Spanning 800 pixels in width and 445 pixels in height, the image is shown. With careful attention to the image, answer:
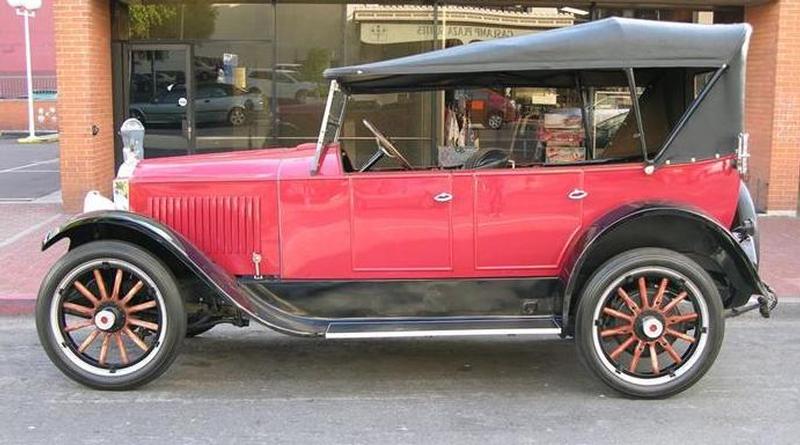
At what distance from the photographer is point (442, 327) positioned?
4.56 m

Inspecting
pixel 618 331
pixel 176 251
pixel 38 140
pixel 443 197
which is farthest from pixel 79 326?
pixel 38 140

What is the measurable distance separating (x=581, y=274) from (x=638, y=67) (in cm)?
123

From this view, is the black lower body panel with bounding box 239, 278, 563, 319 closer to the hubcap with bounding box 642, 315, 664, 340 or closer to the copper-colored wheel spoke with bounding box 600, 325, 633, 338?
the copper-colored wheel spoke with bounding box 600, 325, 633, 338

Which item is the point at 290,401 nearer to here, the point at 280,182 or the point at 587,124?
the point at 280,182

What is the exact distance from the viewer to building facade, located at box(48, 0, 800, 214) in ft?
35.5

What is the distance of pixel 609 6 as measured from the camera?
37.0ft

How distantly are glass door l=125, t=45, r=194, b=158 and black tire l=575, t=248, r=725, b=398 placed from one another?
8264 mm

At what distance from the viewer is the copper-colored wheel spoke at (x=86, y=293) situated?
4532 mm

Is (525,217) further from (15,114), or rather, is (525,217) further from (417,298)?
(15,114)

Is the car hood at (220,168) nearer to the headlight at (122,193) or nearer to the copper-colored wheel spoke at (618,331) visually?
the headlight at (122,193)

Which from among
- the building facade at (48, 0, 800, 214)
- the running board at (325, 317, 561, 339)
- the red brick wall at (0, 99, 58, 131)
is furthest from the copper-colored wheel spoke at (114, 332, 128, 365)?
the red brick wall at (0, 99, 58, 131)

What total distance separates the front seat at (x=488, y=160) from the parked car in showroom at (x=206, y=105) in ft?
22.1

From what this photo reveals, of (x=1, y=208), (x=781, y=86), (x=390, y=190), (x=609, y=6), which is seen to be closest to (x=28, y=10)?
(x=1, y=208)

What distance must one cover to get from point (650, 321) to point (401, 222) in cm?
152
